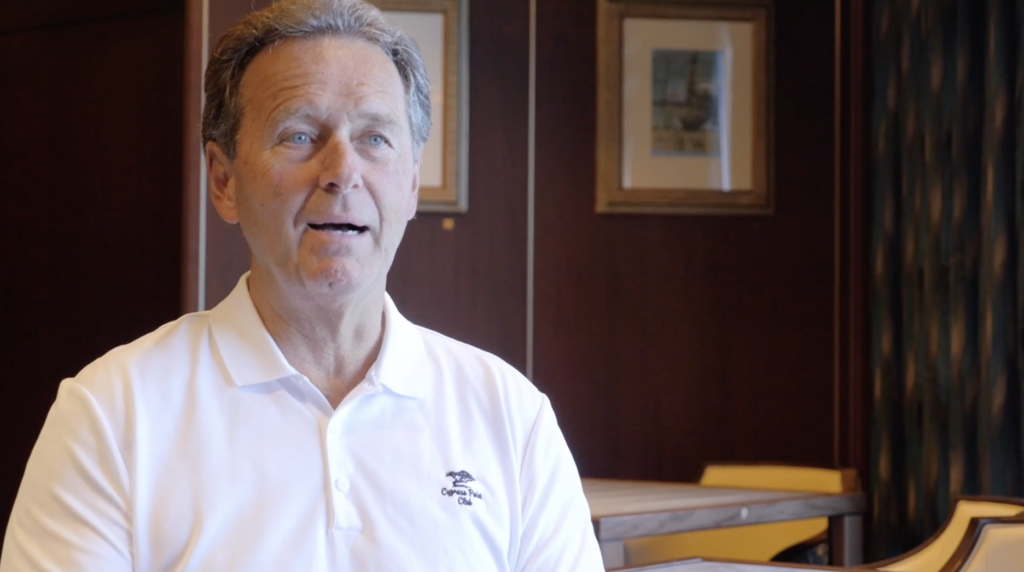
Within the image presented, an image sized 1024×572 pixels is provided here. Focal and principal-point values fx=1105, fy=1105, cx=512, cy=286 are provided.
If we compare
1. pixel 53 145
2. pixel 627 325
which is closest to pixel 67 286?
pixel 53 145

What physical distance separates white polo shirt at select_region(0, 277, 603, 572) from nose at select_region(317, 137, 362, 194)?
221mm

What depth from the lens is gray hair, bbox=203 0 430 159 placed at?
4.72 feet

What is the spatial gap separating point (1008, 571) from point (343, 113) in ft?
5.93

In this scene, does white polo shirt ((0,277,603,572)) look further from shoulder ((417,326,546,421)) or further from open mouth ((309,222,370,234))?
open mouth ((309,222,370,234))

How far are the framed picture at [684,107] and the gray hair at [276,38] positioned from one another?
272cm

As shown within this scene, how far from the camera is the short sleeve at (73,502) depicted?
4.03 feet

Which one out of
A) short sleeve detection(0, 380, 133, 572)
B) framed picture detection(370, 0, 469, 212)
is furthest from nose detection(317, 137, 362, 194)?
framed picture detection(370, 0, 469, 212)

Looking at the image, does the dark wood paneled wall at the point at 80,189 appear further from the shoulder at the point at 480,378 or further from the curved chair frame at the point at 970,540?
the curved chair frame at the point at 970,540

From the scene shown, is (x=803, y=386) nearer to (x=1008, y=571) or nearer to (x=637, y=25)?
(x=637, y=25)

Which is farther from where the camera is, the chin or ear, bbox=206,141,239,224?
ear, bbox=206,141,239,224

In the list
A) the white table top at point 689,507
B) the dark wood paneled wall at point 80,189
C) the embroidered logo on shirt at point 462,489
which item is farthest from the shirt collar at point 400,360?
the dark wood paneled wall at point 80,189

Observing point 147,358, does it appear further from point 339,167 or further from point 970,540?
point 970,540

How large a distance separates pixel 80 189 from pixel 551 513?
2.58 metres

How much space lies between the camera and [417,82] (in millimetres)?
1543
